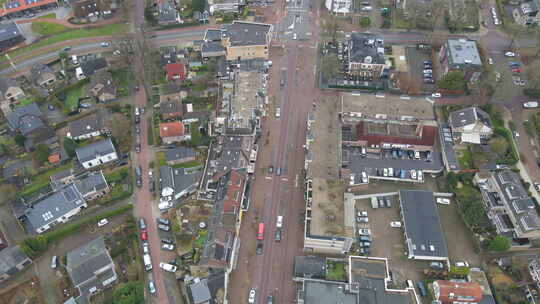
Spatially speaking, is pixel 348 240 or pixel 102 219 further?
pixel 102 219

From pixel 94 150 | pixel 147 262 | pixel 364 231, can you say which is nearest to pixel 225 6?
pixel 94 150

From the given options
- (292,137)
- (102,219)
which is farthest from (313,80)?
(102,219)

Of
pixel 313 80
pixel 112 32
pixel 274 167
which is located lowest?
pixel 274 167

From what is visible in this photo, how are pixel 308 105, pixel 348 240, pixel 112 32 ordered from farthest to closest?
pixel 112 32 → pixel 308 105 → pixel 348 240

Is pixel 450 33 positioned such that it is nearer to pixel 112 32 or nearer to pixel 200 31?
pixel 200 31

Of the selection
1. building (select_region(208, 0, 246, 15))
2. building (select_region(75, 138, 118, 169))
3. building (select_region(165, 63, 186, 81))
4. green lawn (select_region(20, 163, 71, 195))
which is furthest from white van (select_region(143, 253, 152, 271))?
building (select_region(208, 0, 246, 15))

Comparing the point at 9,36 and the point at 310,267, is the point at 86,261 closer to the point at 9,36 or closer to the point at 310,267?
the point at 310,267

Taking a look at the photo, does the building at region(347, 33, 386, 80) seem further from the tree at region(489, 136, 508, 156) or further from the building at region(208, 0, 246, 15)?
the building at region(208, 0, 246, 15)
